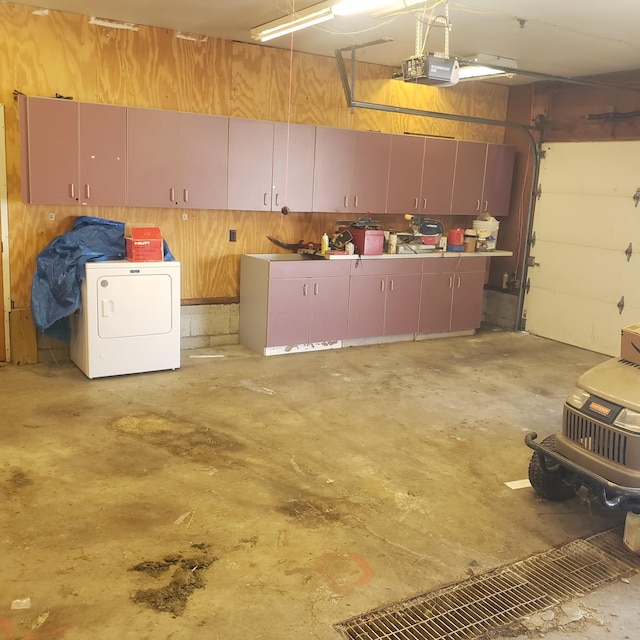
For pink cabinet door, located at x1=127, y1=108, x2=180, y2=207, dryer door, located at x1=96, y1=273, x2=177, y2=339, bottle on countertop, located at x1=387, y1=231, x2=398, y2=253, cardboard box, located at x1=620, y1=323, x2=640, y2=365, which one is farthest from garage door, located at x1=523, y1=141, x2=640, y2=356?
dryer door, located at x1=96, y1=273, x2=177, y2=339

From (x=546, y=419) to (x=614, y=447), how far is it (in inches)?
77.4

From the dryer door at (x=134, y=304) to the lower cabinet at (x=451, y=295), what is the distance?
3.15 metres

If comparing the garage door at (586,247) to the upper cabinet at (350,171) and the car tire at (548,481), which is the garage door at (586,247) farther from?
the car tire at (548,481)

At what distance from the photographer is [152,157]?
19.2ft

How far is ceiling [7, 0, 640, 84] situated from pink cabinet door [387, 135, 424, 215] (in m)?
0.95

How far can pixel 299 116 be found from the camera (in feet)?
22.7

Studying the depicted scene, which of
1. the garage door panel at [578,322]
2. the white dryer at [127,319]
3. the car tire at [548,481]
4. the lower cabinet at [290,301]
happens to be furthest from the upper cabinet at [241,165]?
the car tire at [548,481]

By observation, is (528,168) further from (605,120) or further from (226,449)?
(226,449)

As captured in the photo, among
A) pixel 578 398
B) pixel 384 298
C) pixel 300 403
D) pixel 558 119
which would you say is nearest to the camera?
pixel 578 398

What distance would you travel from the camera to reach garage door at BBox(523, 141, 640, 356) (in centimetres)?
718

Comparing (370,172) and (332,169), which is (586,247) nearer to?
(370,172)

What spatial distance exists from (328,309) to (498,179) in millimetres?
2983

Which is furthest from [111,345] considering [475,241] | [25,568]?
[475,241]

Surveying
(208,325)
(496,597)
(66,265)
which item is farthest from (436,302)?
(496,597)
